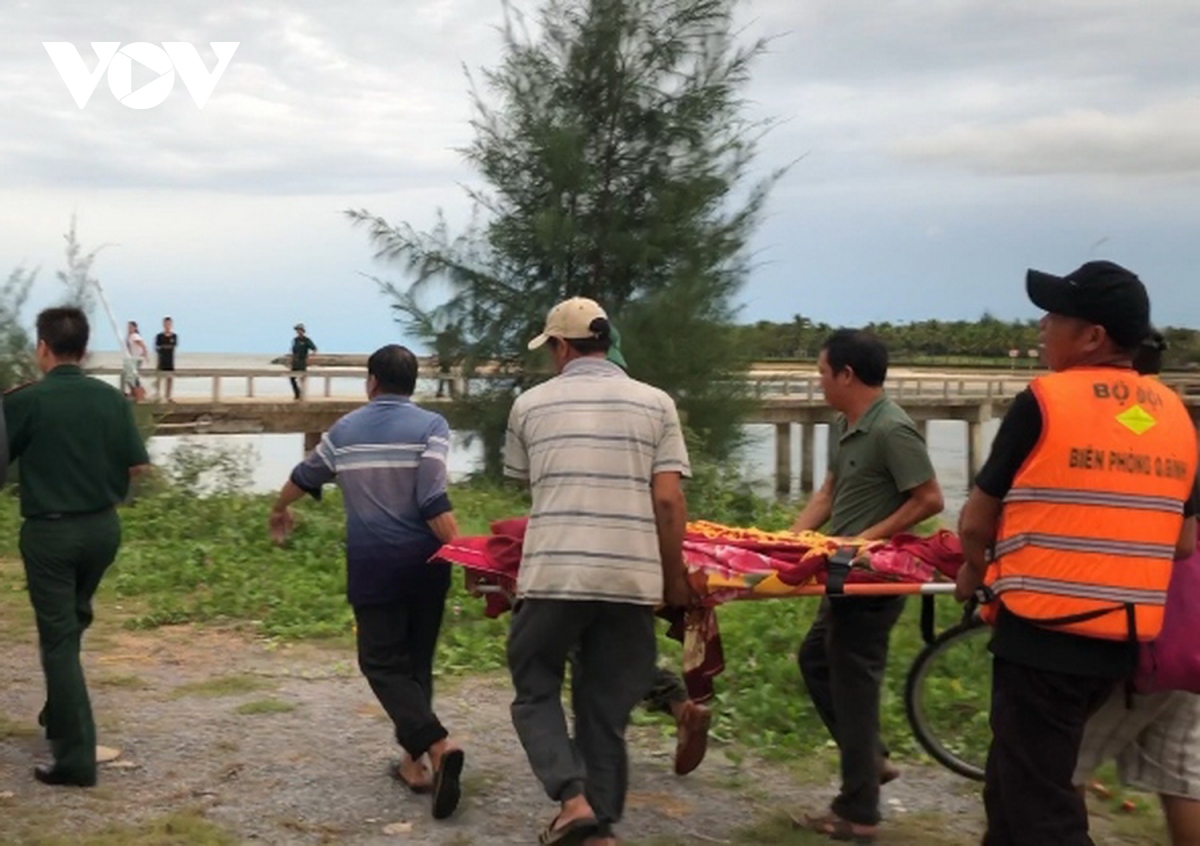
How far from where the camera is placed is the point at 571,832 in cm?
480

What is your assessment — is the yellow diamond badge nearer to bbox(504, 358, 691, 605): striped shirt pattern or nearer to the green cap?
bbox(504, 358, 691, 605): striped shirt pattern

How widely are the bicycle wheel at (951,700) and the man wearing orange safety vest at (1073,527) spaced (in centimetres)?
219

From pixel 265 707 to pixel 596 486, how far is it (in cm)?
303

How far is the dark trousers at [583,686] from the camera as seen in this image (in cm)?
486

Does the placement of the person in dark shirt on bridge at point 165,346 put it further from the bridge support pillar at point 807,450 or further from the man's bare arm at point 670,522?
the man's bare arm at point 670,522

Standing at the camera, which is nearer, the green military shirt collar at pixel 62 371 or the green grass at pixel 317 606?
the green military shirt collar at pixel 62 371

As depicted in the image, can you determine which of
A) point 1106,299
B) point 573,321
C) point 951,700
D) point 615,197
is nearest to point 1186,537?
point 1106,299

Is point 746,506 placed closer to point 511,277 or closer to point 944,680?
point 511,277

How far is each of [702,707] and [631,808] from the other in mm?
552

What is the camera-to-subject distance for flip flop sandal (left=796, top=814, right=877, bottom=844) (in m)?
5.25

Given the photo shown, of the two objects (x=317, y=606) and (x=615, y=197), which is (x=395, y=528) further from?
(x=615, y=197)

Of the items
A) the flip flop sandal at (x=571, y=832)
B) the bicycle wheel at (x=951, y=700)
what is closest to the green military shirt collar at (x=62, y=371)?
the flip flop sandal at (x=571, y=832)

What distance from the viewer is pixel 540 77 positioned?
62.1 feet

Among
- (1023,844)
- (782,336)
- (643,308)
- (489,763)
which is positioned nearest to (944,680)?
(489,763)
